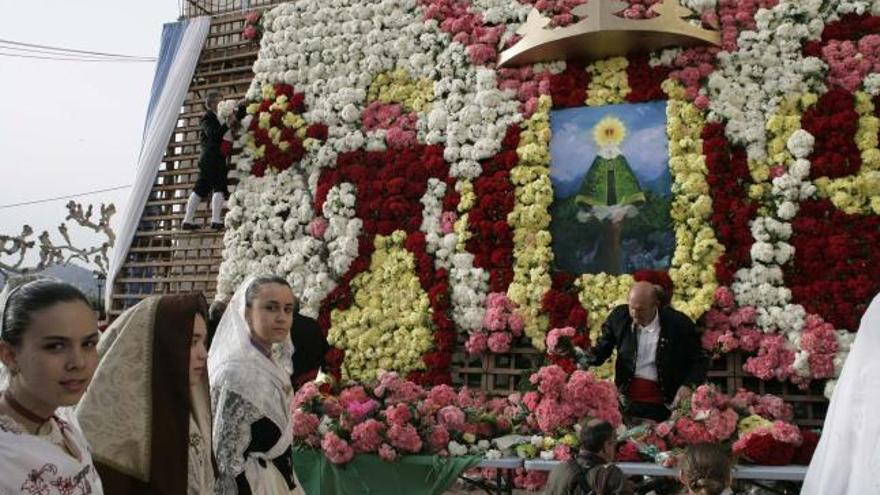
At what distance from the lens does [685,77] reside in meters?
6.70

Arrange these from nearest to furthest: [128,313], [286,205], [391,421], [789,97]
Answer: [128,313], [391,421], [789,97], [286,205]

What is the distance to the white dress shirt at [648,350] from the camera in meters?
4.99

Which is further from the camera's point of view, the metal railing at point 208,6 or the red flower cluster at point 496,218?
the metal railing at point 208,6

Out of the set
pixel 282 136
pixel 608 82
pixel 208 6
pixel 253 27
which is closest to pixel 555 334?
pixel 608 82

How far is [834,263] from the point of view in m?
5.94

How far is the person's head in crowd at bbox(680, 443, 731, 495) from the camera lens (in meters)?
2.72

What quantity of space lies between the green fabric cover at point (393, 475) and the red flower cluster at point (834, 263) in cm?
317

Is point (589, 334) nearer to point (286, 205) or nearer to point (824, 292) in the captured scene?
point (824, 292)

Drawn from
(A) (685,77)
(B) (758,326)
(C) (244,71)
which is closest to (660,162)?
(A) (685,77)

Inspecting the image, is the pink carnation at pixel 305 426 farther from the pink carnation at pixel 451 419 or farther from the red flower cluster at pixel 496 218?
the red flower cluster at pixel 496 218

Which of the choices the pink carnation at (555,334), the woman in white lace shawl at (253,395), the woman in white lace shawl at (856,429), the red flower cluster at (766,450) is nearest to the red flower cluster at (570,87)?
the pink carnation at (555,334)

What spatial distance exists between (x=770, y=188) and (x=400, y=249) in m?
3.25

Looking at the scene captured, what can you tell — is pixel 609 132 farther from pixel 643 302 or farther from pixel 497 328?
pixel 643 302

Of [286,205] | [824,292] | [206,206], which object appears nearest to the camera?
[824,292]
